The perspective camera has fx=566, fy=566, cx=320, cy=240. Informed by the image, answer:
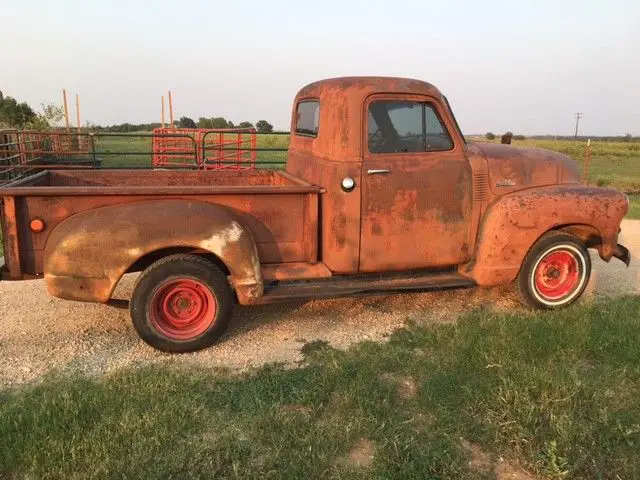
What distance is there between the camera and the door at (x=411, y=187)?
179 inches

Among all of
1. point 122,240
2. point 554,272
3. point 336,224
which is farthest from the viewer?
point 554,272

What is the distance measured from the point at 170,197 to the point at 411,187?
1902 mm

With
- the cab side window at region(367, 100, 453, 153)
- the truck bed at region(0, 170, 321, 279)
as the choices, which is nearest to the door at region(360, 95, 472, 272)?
the cab side window at region(367, 100, 453, 153)

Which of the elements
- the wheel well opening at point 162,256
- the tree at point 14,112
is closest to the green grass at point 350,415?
the wheel well opening at point 162,256

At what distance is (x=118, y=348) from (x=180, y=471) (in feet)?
5.97

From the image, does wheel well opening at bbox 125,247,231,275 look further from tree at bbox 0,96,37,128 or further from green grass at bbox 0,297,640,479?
tree at bbox 0,96,37,128

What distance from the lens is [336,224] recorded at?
4.52 meters

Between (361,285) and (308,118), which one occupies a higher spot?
(308,118)

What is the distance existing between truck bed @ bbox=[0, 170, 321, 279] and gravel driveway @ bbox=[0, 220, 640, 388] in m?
0.63

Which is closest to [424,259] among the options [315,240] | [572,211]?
[315,240]

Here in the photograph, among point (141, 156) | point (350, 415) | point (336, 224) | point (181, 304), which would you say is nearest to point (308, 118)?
point (336, 224)

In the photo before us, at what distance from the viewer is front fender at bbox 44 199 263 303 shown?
3955 millimetres

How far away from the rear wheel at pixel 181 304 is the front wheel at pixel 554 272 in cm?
263

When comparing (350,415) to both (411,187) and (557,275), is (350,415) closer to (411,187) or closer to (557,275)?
(411,187)
